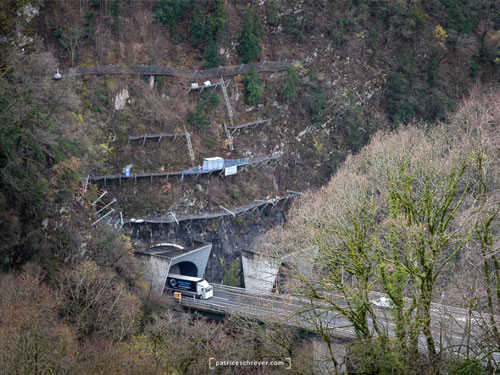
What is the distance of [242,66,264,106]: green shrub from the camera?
4706cm

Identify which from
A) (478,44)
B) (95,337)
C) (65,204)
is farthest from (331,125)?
(95,337)

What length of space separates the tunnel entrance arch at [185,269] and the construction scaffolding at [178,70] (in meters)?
13.4

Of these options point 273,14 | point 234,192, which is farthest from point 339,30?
point 234,192

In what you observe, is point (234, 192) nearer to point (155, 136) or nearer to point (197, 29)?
point (155, 136)

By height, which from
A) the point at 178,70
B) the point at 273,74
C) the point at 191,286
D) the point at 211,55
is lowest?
the point at 191,286

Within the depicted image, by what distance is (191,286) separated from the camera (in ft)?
123

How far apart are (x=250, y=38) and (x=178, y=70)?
6.44 metres

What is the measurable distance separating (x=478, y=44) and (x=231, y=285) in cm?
3298

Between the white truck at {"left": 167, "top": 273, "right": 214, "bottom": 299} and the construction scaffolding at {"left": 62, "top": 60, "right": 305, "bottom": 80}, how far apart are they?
14147mm

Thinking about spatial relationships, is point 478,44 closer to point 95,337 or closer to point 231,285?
point 231,285

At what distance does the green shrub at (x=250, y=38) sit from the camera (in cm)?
4756

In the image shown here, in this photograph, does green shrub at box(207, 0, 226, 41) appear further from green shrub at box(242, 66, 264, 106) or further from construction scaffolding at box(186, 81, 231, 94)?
green shrub at box(242, 66, 264, 106)

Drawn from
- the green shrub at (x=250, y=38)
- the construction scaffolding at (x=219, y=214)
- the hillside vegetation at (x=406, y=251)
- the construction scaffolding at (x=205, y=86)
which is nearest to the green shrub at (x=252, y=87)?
the green shrub at (x=250, y=38)

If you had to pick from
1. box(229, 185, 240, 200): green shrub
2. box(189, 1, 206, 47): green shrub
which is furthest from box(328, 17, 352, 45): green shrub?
box(229, 185, 240, 200): green shrub
